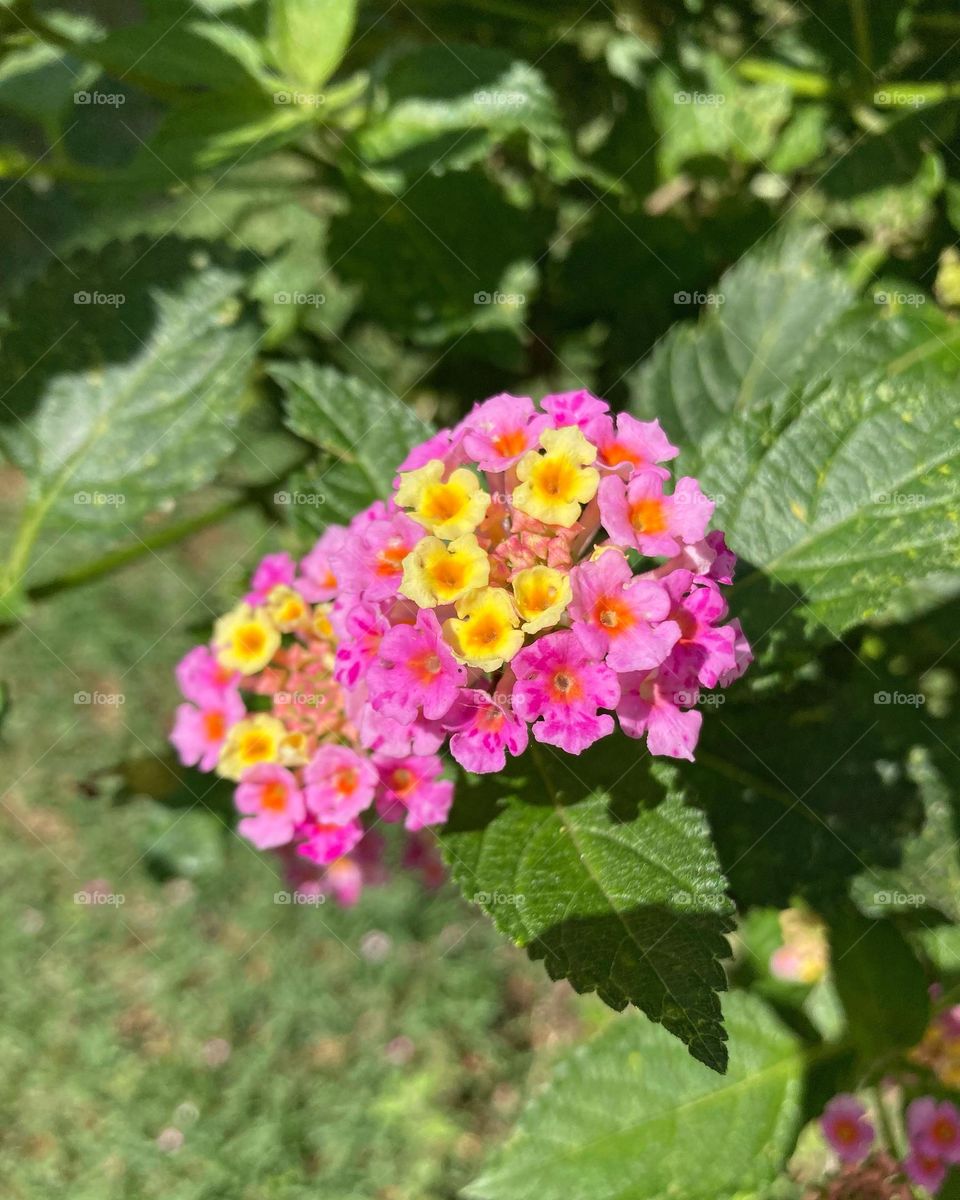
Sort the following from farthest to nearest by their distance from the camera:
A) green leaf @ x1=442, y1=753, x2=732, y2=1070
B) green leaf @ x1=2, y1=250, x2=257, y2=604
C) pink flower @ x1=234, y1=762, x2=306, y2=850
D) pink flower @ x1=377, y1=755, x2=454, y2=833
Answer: green leaf @ x1=2, y1=250, x2=257, y2=604 < pink flower @ x1=234, y1=762, x2=306, y2=850 < pink flower @ x1=377, y1=755, x2=454, y2=833 < green leaf @ x1=442, y1=753, x2=732, y2=1070

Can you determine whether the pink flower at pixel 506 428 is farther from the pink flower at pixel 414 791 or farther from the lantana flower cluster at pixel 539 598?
the pink flower at pixel 414 791

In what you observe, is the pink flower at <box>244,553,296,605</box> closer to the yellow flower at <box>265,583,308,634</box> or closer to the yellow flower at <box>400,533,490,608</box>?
the yellow flower at <box>265,583,308,634</box>

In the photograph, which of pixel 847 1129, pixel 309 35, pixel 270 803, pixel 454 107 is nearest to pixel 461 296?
pixel 454 107

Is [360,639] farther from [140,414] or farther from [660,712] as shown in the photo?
[140,414]

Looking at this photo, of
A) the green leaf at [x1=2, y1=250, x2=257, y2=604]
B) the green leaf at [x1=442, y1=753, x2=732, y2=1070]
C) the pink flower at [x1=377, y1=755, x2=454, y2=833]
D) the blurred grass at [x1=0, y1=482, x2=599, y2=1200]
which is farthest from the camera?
the blurred grass at [x1=0, y1=482, x2=599, y2=1200]

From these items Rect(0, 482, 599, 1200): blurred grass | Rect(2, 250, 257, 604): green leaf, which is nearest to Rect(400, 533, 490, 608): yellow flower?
Rect(2, 250, 257, 604): green leaf

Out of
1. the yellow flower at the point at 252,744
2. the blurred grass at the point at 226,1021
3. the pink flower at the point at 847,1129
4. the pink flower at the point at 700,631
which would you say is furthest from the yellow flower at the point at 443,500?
the blurred grass at the point at 226,1021

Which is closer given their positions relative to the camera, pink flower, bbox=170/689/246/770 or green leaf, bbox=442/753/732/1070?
green leaf, bbox=442/753/732/1070
